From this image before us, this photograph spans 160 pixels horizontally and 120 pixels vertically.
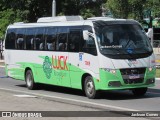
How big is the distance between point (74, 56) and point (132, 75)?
2240 mm

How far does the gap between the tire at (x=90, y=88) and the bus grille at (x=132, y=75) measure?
1.02m

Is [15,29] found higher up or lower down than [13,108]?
higher up

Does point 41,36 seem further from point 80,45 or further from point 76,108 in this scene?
point 76,108

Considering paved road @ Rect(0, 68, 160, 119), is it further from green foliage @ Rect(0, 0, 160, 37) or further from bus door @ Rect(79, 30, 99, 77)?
green foliage @ Rect(0, 0, 160, 37)

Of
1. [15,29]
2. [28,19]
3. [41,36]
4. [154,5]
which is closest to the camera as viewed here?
[41,36]

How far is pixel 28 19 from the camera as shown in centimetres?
5847

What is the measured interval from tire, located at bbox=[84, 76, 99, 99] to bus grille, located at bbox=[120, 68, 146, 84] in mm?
1015

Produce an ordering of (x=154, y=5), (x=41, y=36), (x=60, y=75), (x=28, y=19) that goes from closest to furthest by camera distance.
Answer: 1. (x=60, y=75)
2. (x=41, y=36)
3. (x=154, y=5)
4. (x=28, y=19)

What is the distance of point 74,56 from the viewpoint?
1755cm

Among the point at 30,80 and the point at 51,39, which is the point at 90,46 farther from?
the point at 30,80

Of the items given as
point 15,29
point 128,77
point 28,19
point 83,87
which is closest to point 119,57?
point 128,77

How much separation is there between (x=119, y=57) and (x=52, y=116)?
5.01 m

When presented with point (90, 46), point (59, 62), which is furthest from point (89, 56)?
point (59, 62)

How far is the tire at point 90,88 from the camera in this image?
16547 millimetres
